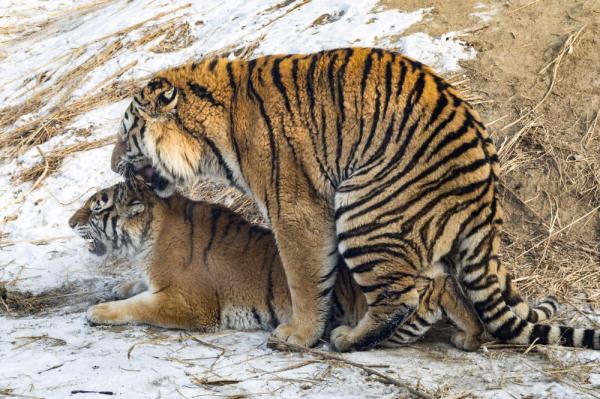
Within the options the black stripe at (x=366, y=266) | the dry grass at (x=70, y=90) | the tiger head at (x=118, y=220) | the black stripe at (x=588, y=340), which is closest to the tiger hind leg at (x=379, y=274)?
the black stripe at (x=366, y=266)

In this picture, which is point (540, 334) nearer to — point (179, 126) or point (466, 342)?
point (466, 342)

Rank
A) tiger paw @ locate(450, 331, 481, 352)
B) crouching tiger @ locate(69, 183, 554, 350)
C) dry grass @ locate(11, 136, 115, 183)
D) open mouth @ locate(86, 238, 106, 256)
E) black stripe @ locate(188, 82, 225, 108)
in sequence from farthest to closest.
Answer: dry grass @ locate(11, 136, 115, 183), open mouth @ locate(86, 238, 106, 256), crouching tiger @ locate(69, 183, 554, 350), black stripe @ locate(188, 82, 225, 108), tiger paw @ locate(450, 331, 481, 352)

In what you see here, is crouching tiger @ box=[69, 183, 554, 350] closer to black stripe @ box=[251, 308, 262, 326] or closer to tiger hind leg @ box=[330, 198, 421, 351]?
black stripe @ box=[251, 308, 262, 326]

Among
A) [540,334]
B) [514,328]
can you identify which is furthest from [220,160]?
[540,334]

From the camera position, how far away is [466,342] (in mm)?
Answer: 3992

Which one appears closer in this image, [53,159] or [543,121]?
[543,121]

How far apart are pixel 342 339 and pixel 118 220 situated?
5.53 ft

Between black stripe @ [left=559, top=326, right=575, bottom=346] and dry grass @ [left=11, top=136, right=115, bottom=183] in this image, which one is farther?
dry grass @ [left=11, top=136, right=115, bottom=183]

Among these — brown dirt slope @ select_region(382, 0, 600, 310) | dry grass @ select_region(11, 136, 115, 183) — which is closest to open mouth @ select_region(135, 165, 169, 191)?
dry grass @ select_region(11, 136, 115, 183)

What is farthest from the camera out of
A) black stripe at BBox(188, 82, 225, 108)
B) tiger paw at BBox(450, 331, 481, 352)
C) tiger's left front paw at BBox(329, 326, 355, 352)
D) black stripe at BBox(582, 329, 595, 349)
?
black stripe at BBox(188, 82, 225, 108)

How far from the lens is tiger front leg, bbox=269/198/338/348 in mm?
4066

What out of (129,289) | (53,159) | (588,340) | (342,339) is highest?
(53,159)

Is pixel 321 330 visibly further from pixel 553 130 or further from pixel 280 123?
pixel 553 130

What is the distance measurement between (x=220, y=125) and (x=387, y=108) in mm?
960
